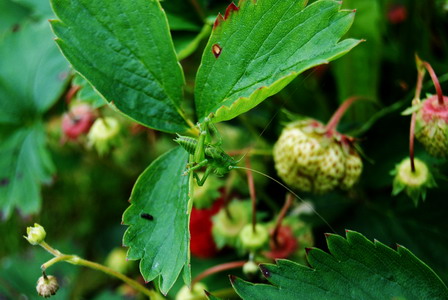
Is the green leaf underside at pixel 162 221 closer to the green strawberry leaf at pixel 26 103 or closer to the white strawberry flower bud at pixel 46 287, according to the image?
the white strawberry flower bud at pixel 46 287

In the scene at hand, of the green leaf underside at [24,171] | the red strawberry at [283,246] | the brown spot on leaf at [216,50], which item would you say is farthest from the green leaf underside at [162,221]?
the green leaf underside at [24,171]

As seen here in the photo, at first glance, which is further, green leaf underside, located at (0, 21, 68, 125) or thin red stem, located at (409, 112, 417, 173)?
green leaf underside, located at (0, 21, 68, 125)

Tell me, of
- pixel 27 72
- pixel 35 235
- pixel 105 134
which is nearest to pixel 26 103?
pixel 27 72

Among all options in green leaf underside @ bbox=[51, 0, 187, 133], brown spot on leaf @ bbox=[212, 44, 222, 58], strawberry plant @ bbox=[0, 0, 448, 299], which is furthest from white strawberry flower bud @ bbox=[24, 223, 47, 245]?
brown spot on leaf @ bbox=[212, 44, 222, 58]

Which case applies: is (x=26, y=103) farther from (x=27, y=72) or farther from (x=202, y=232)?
(x=202, y=232)

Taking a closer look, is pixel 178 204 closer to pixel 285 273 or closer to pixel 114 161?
pixel 285 273

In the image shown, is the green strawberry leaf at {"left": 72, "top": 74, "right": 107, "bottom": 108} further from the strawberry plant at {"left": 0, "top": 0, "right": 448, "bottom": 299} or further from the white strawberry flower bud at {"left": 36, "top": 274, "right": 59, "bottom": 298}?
the white strawberry flower bud at {"left": 36, "top": 274, "right": 59, "bottom": 298}
